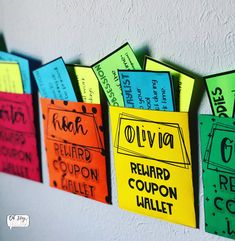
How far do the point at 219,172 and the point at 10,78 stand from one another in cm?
44

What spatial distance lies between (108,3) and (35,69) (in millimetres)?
198

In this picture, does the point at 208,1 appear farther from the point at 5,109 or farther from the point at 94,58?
the point at 5,109

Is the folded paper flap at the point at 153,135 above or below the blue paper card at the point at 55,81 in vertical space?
below

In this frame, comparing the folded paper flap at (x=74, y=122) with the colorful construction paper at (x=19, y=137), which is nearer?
the folded paper flap at (x=74, y=122)

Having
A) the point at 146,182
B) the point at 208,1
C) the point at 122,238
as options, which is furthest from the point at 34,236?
the point at 208,1

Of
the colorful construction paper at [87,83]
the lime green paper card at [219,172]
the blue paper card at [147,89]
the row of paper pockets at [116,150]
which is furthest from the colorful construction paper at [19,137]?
the lime green paper card at [219,172]

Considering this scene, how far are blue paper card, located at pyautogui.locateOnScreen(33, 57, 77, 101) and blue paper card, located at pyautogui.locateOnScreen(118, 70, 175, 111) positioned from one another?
0.12 meters

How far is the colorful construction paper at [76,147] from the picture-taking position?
683mm

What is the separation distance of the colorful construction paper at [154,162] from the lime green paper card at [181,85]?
0.01 metres

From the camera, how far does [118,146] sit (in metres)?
0.65

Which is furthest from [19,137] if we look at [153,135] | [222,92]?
[222,92]

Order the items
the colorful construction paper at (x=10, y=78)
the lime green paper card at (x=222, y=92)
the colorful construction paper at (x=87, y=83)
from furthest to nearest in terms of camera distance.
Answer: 1. the colorful construction paper at (x=10, y=78)
2. the colorful construction paper at (x=87, y=83)
3. the lime green paper card at (x=222, y=92)

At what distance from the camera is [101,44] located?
2.14ft

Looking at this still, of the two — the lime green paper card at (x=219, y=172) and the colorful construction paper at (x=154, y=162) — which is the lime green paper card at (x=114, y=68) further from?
the lime green paper card at (x=219, y=172)
